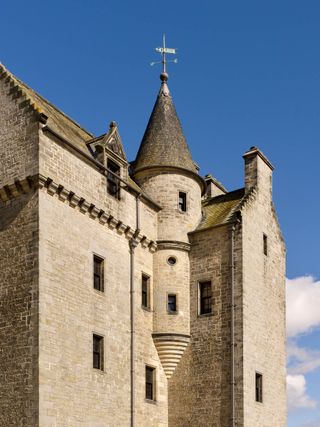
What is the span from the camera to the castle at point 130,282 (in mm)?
21828

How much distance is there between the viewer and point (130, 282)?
87.2 ft

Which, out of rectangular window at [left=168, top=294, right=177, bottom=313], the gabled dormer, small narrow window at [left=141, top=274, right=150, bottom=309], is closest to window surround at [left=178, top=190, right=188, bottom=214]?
the gabled dormer

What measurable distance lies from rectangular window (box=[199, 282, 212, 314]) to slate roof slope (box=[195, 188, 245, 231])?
2393mm

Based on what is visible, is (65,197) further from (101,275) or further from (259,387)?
(259,387)

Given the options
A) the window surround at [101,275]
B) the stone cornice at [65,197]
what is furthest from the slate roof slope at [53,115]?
the window surround at [101,275]

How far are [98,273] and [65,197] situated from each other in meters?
3.31

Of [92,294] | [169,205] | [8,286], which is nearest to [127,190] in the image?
[169,205]

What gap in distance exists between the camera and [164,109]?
31828 millimetres

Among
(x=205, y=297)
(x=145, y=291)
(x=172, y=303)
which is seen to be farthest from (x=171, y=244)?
(x=205, y=297)

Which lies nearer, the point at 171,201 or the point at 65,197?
the point at 65,197

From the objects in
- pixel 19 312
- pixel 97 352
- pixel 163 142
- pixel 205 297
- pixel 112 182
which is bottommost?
pixel 97 352

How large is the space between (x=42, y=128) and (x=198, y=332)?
1072cm

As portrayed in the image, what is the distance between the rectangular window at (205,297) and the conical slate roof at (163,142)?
510cm

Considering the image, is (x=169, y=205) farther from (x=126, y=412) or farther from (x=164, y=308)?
(x=126, y=412)
